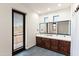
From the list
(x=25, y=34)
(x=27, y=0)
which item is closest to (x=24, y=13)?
(x=25, y=34)

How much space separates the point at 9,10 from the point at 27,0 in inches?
98.4

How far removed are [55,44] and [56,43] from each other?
88 mm

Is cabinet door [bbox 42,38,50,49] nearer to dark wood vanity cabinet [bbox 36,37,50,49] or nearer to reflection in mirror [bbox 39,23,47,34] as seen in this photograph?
dark wood vanity cabinet [bbox 36,37,50,49]

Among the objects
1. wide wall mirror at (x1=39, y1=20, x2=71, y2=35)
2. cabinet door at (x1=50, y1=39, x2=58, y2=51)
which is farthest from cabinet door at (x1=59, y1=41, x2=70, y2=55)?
wide wall mirror at (x1=39, y1=20, x2=71, y2=35)

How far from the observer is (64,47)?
3377mm

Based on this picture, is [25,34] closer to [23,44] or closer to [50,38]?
[23,44]

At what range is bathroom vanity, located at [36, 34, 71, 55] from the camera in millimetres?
3291

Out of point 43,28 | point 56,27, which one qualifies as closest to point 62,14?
point 56,27

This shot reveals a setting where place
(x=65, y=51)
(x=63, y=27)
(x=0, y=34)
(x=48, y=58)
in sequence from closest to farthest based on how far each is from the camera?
(x=48, y=58), (x=0, y=34), (x=65, y=51), (x=63, y=27)

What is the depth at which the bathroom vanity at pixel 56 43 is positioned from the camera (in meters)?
3.29

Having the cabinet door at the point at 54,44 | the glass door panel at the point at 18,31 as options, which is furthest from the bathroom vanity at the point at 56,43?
the glass door panel at the point at 18,31

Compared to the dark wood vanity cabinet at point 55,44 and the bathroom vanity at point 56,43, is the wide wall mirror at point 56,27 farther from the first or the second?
the dark wood vanity cabinet at point 55,44

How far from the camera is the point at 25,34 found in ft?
13.9

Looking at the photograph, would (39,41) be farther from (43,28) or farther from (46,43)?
(43,28)
